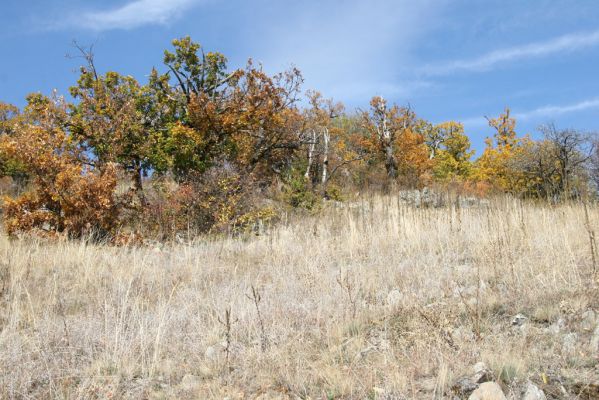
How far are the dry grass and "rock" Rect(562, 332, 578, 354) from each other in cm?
2

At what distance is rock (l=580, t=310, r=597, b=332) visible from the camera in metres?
4.05

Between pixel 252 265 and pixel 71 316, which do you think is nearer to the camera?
pixel 71 316

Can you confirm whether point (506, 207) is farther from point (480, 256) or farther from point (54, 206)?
point (54, 206)

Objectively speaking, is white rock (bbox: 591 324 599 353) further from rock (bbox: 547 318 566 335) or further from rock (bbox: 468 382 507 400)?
rock (bbox: 468 382 507 400)

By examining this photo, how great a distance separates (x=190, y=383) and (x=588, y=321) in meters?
3.26

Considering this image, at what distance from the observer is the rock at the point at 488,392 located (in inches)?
119

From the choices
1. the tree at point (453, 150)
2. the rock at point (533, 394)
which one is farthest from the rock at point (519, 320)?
the tree at point (453, 150)

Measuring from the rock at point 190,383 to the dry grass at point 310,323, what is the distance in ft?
0.05

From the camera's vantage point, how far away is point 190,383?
12.7ft

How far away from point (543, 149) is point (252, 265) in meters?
21.0

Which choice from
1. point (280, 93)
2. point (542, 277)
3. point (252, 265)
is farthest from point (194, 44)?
point (542, 277)

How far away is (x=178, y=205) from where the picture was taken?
527 inches

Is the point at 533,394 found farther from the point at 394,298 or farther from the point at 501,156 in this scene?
the point at 501,156

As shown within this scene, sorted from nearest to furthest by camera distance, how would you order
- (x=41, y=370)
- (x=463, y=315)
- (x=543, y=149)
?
1. (x=41, y=370)
2. (x=463, y=315)
3. (x=543, y=149)
